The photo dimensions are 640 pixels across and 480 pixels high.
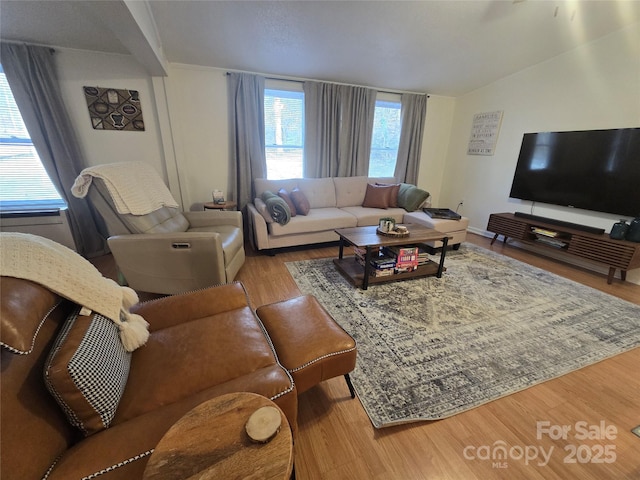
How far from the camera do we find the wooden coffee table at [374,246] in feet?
7.40

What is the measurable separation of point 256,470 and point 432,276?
2.39m

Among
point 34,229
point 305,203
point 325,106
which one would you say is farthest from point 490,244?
point 34,229

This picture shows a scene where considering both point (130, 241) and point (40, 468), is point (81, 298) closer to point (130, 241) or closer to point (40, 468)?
point (40, 468)

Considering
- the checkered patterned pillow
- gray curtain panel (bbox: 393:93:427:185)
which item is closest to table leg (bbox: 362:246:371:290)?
the checkered patterned pillow

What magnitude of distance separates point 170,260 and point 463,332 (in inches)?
85.4

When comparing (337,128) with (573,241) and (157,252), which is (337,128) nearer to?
(157,252)

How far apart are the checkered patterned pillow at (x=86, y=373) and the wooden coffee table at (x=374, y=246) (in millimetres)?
1736

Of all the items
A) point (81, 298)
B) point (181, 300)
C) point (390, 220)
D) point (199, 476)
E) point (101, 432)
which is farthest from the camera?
point (390, 220)

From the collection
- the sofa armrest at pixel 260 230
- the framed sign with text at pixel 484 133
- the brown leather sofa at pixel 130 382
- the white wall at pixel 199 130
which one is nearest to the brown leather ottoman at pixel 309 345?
the brown leather sofa at pixel 130 382

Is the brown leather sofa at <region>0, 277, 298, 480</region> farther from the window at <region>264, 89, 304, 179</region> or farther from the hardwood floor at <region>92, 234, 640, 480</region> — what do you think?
the window at <region>264, 89, 304, 179</region>

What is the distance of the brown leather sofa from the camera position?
595 mm

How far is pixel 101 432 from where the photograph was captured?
27.8 inches

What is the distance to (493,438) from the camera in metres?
1.15

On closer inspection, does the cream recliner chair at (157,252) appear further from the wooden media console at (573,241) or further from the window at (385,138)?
the wooden media console at (573,241)
